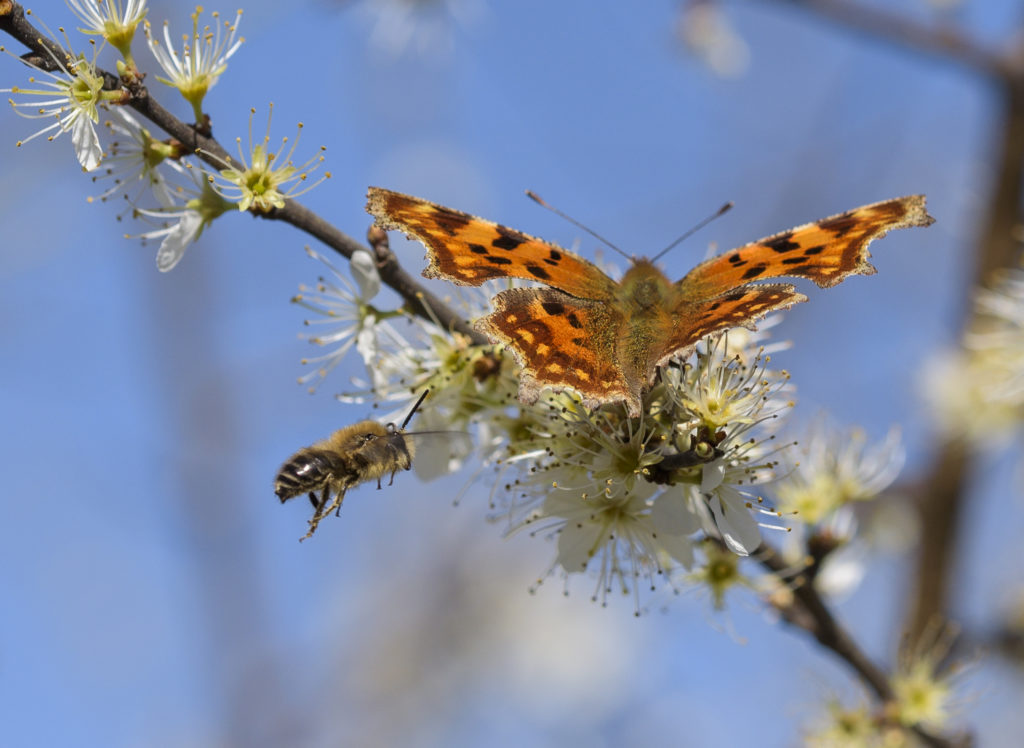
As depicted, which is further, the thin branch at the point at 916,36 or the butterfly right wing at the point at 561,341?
the thin branch at the point at 916,36

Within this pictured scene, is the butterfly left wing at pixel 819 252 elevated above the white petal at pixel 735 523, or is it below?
above

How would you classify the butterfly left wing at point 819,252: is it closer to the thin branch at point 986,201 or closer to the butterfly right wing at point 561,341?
the butterfly right wing at point 561,341

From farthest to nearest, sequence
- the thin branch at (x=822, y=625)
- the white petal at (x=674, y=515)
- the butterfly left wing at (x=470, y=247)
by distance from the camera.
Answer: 1. the thin branch at (x=822, y=625)
2. the butterfly left wing at (x=470, y=247)
3. the white petal at (x=674, y=515)

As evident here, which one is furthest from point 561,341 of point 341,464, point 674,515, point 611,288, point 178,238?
point 178,238

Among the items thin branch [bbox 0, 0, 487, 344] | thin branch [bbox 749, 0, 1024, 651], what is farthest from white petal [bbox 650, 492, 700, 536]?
thin branch [bbox 749, 0, 1024, 651]

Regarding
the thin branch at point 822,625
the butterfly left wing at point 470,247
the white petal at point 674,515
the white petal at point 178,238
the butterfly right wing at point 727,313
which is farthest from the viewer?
the thin branch at point 822,625

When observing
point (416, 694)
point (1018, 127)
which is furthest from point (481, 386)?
point (416, 694)

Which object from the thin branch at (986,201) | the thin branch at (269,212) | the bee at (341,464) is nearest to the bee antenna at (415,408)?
the bee at (341,464)

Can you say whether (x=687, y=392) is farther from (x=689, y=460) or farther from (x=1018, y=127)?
(x=1018, y=127)

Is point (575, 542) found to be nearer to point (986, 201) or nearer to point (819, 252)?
point (819, 252)
